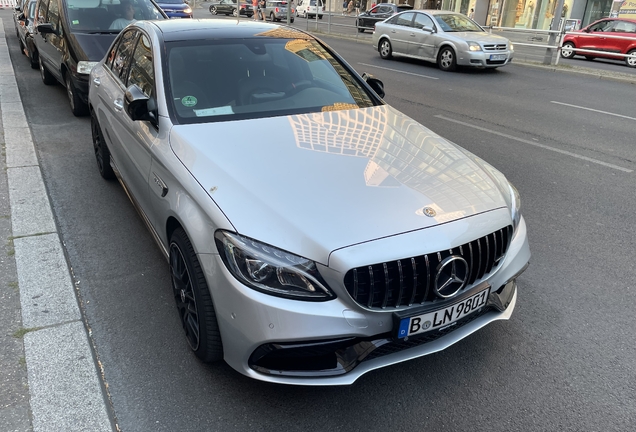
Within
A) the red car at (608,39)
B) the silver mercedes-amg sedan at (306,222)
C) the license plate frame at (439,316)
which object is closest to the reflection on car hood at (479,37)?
the red car at (608,39)

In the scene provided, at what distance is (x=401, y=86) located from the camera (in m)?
11.4

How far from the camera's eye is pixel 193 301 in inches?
106

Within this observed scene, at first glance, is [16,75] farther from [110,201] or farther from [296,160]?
[296,160]

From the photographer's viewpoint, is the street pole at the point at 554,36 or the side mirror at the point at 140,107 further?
the street pole at the point at 554,36

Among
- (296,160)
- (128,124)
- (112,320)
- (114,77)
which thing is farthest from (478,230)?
(114,77)

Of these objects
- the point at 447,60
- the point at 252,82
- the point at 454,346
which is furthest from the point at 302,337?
the point at 447,60

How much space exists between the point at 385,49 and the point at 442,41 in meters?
2.64

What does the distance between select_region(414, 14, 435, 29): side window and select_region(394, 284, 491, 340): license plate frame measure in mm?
13659

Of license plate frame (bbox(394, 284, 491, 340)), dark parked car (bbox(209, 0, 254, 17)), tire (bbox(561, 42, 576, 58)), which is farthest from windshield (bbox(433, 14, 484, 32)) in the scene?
dark parked car (bbox(209, 0, 254, 17))

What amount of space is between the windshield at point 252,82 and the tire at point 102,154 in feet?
5.58

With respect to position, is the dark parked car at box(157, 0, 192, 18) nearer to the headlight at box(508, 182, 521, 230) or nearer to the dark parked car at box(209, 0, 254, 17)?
the headlight at box(508, 182, 521, 230)

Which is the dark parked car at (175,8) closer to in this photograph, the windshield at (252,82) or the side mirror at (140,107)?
the windshield at (252,82)

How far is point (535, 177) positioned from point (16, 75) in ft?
34.7

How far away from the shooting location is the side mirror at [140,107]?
10.7 feet
